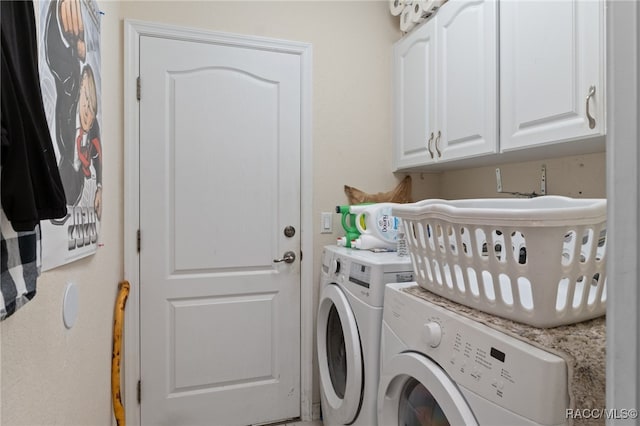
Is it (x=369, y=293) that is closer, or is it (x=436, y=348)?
(x=436, y=348)

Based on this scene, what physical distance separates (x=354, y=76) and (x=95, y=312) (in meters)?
1.78

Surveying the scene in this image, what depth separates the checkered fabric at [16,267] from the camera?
0.55 metres

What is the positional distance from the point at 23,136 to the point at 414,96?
1.86m

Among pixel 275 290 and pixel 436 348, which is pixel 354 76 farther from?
pixel 436 348

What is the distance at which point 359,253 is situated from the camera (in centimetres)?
165

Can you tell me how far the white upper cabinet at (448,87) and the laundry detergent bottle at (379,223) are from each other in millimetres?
369

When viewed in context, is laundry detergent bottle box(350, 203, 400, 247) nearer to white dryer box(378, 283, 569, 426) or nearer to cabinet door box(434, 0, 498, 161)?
cabinet door box(434, 0, 498, 161)

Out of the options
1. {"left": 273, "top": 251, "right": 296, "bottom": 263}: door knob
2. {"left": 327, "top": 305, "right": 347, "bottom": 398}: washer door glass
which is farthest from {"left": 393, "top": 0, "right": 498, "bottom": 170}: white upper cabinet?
{"left": 327, "top": 305, "right": 347, "bottom": 398}: washer door glass

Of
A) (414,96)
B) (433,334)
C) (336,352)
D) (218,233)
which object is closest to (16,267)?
(433,334)

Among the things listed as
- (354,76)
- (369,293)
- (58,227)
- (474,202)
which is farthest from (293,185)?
(58,227)

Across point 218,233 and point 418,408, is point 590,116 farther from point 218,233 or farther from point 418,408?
point 218,233

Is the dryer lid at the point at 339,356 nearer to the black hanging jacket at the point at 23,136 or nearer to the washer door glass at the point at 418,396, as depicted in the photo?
the washer door glass at the point at 418,396

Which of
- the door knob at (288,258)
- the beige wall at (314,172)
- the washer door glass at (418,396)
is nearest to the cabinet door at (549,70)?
the beige wall at (314,172)

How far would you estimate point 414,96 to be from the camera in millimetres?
1980
